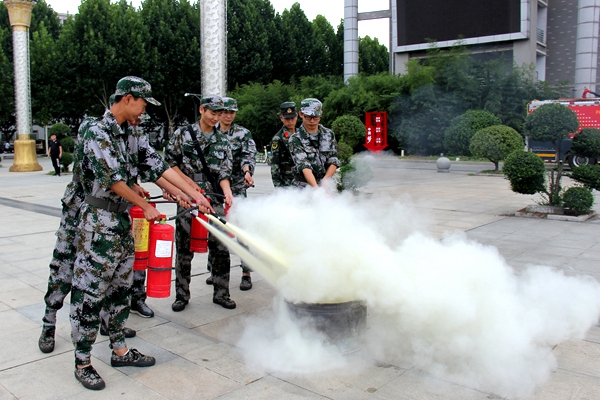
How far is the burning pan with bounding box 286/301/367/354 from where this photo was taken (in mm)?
3365

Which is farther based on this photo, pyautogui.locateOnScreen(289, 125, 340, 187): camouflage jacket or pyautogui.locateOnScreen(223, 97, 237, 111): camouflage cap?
pyautogui.locateOnScreen(289, 125, 340, 187): camouflage jacket

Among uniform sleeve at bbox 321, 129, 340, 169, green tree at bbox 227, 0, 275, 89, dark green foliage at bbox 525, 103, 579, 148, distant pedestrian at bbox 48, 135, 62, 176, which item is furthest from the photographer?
green tree at bbox 227, 0, 275, 89

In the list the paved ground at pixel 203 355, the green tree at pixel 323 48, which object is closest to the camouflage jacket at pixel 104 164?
the paved ground at pixel 203 355

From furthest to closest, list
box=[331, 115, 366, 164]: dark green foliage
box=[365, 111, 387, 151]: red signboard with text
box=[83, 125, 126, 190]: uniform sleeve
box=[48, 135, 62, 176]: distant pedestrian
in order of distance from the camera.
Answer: box=[48, 135, 62, 176]: distant pedestrian → box=[365, 111, 387, 151]: red signboard with text → box=[331, 115, 366, 164]: dark green foliage → box=[83, 125, 126, 190]: uniform sleeve

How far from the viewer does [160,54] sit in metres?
32.9

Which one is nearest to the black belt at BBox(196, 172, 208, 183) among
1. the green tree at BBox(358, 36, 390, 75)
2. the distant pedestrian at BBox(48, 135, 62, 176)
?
the distant pedestrian at BBox(48, 135, 62, 176)

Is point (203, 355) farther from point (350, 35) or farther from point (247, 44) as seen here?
point (247, 44)

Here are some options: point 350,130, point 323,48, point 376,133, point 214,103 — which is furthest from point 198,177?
point 323,48

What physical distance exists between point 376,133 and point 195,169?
1598 centimetres

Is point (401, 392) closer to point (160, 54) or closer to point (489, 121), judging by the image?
point (489, 121)

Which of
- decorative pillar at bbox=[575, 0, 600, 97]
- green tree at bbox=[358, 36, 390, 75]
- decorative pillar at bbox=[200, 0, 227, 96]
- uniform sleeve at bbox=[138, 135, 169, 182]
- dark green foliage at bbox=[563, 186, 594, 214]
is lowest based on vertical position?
dark green foliage at bbox=[563, 186, 594, 214]

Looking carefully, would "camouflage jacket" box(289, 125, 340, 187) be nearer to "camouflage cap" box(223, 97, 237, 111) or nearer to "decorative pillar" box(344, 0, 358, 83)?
"camouflage cap" box(223, 97, 237, 111)

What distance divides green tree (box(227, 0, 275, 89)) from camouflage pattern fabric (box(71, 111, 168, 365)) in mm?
32241

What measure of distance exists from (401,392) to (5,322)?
3.20 metres
